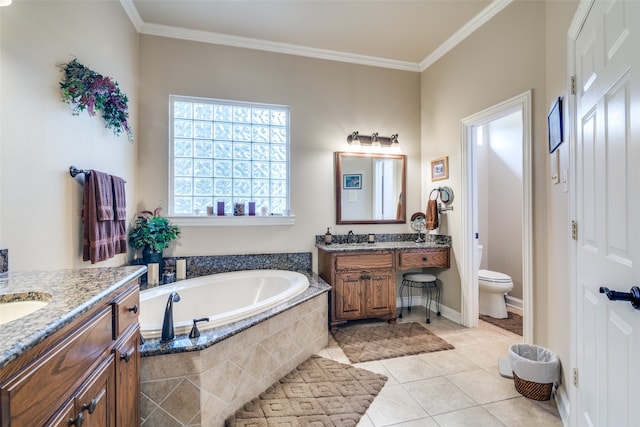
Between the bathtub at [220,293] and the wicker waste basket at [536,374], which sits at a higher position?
the bathtub at [220,293]

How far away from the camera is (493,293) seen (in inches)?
129

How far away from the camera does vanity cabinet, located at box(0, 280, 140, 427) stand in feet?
2.08

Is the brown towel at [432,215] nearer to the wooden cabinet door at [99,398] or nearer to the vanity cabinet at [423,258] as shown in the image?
the vanity cabinet at [423,258]

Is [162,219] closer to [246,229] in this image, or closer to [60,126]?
[246,229]

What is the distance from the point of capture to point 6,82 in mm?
1261

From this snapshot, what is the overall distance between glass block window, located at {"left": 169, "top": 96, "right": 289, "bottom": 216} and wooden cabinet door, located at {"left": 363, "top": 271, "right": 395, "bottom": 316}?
1161 mm

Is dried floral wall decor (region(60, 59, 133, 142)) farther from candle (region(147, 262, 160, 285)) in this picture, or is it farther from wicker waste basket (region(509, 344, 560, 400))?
wicker waste basket (region(509, 344, 560, 400))

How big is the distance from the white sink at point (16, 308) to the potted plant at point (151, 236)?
1694mm

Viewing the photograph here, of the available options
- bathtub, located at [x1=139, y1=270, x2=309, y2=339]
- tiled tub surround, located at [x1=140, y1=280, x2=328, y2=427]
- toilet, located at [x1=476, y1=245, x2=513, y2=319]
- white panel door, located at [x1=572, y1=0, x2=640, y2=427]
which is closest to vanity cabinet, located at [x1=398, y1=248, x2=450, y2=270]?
toilet, located at [x1=476, y1=245, x2=513, y2=319]

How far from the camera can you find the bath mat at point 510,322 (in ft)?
9.70

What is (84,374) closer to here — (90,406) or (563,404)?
(90,406)

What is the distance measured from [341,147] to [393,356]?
7.08ft

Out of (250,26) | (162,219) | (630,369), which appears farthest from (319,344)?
(250,26)

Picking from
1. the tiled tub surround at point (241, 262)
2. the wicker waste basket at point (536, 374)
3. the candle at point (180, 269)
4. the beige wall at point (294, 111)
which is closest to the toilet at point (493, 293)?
the beige wall at point (294, 111)
